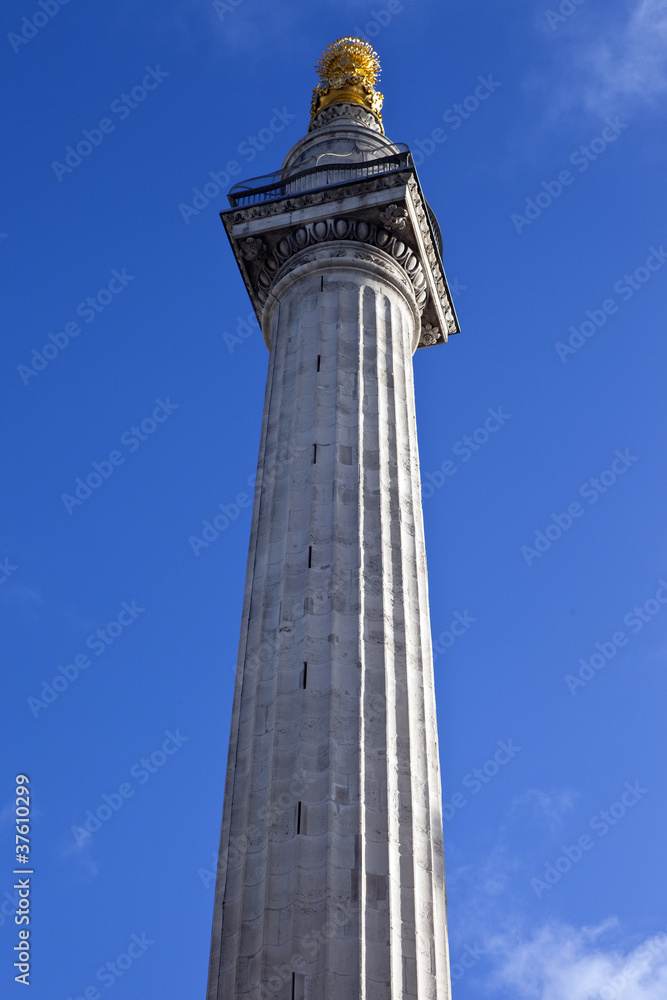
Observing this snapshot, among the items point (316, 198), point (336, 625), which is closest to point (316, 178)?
point (316, 198)

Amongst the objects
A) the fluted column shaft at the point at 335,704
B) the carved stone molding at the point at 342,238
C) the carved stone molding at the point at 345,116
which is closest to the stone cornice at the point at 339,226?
the carved stone molding at the point at 342,238

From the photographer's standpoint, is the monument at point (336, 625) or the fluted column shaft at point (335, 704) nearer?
the fluted column shaft at point (335, 704)

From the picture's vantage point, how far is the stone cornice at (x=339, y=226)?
31.6 meters

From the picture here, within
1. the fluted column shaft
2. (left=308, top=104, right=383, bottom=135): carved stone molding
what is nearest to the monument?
the fluted column shaft

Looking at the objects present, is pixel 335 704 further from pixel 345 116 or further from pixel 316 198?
pixel 345 116

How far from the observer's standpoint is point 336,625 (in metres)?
22.5

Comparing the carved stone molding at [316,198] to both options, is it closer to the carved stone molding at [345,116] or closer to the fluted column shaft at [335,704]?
the fluted column shaft at [335,704]

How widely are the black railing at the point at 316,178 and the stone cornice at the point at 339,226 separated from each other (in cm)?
54

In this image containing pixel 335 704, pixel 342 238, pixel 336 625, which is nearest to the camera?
pixel 335 704

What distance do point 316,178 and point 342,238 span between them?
302 cm

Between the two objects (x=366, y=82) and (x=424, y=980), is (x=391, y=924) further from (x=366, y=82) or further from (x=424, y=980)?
(x=366, y=82)

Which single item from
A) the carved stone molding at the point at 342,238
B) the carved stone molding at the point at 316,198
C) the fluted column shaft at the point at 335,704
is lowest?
the fluted column shaft at the point at 335,704

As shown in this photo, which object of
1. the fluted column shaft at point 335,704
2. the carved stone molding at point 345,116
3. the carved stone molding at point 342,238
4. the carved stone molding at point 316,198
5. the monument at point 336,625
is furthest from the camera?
the carved stone molding at point 345,116

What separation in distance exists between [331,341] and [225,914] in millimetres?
14237
